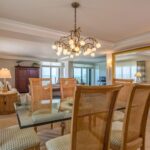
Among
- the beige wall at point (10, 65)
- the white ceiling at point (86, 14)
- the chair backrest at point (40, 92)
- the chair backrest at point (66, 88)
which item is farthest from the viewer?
the beige wall at point (10, 65)

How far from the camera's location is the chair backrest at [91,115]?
1090mm

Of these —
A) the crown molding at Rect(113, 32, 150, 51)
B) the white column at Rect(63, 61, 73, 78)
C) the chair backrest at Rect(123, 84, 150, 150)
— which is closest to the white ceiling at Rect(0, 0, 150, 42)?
the crown molding at Rect(113, 32, 150, 51)

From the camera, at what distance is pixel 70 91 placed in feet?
11.0

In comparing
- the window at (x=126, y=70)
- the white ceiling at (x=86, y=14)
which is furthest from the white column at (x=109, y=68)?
the white ceiling at (x=86, y=14)

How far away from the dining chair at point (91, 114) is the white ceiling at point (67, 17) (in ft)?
6.05

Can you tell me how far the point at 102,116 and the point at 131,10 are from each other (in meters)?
2.29

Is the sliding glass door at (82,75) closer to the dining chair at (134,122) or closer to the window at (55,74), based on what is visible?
the window at (55,74)

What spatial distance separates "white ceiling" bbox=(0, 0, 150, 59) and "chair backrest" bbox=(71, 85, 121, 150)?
1848 mm

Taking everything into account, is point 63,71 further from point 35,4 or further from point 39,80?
point 35,4

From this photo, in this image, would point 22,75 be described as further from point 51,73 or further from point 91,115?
point 91,115

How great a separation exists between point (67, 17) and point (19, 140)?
247 centimetres

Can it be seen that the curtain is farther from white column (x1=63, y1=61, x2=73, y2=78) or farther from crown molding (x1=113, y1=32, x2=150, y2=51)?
white column (x1=63, y1=61, x2=73, y2=78)

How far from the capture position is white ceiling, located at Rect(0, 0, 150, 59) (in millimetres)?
2469

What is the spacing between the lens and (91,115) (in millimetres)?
1162
